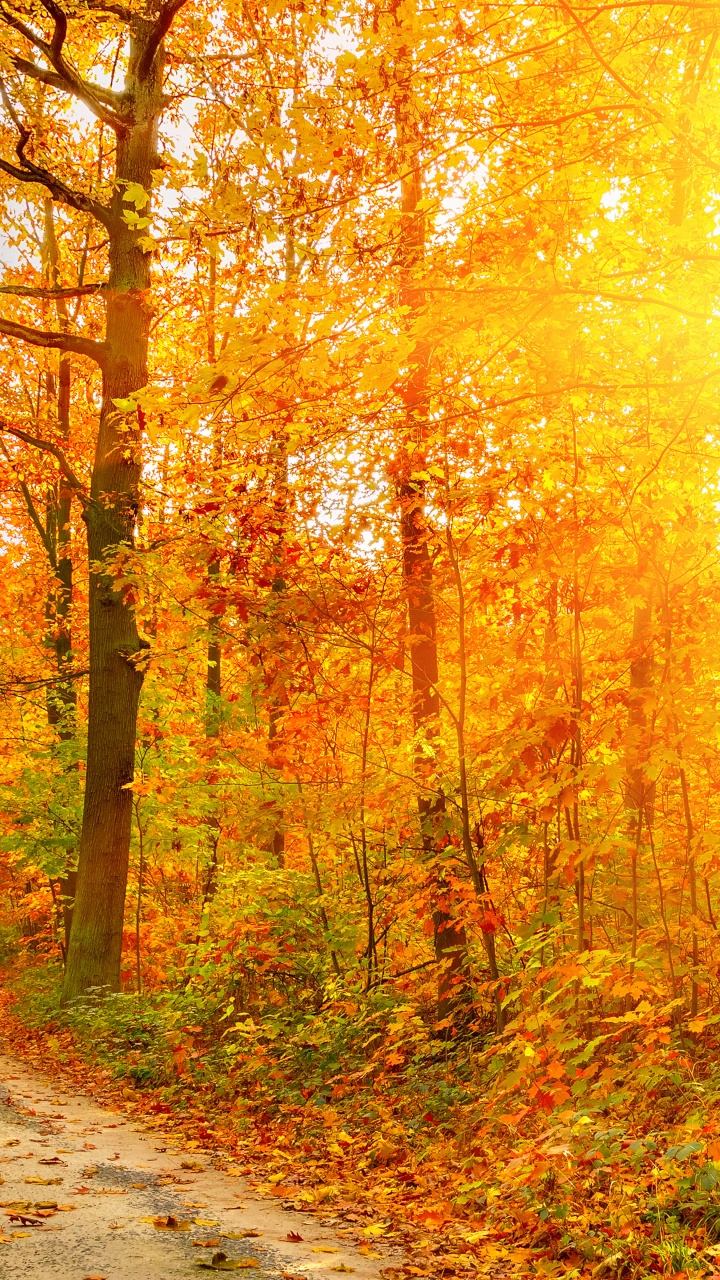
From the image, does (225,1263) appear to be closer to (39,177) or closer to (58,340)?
(58,340)

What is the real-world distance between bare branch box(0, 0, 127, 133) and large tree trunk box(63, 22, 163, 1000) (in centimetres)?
26

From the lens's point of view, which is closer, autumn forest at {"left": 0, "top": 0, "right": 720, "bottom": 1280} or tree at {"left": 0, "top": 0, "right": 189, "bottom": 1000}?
autumn forest at {"left": 0, "top": 0, "right": 720, "bottom": 1280}

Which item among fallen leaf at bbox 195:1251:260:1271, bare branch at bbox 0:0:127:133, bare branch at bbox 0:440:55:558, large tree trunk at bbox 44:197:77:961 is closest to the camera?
fallen leaf at bbox 195:1251:260:1271

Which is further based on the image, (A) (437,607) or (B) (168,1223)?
(A) (437,607)

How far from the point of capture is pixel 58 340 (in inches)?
438

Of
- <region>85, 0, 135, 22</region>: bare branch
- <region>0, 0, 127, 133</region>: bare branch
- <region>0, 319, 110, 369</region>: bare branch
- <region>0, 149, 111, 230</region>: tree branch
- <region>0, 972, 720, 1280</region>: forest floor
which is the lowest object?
<region>0, 972, 720, 1280</region>: forest floor

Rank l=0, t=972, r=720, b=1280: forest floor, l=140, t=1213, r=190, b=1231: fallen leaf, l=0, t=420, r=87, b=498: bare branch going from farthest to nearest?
1. l=0, t=420, r=87, b=498: bare branch
2. l=140, t=1213, r=190, b=1231: fallen leaf
3. l=0, t=972, r=720, b=1280: forest floor

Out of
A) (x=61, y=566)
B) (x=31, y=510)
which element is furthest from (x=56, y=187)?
(x=61, y=566)

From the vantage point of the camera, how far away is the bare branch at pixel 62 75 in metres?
10.1

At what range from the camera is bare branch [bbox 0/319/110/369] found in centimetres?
1089

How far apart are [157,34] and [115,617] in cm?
642

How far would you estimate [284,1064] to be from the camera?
7598mm

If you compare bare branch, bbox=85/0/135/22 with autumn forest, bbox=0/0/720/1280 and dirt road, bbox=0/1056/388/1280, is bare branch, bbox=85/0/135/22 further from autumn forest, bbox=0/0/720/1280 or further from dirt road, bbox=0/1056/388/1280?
dirt road, bbox=0/1056/388/1280

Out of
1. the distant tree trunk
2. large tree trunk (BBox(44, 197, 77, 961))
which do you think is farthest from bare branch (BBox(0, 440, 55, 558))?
the distant tree trunk
